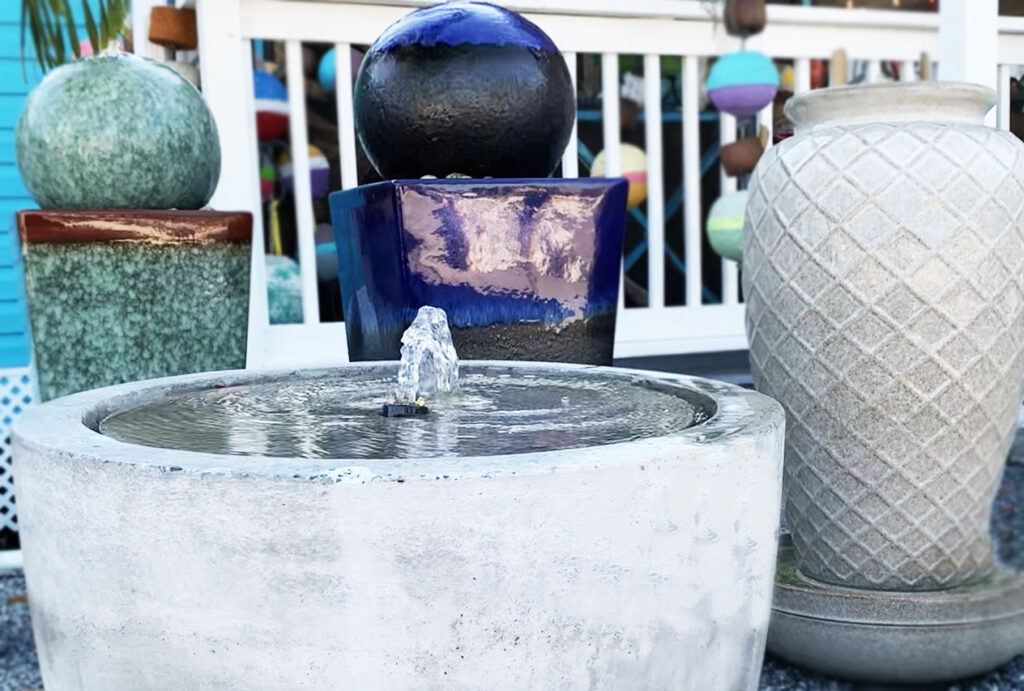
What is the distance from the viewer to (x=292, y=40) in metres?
3.78

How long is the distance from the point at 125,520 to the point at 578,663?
45 cm

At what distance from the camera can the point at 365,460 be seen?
931 mm

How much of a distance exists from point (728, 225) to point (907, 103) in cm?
213

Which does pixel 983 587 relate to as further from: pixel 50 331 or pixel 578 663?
pixel 50 331

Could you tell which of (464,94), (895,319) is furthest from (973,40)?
(464,94)

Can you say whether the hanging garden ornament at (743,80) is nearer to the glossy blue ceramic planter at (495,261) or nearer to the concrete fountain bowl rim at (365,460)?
the glossy blue ceramic planter at (495,261)

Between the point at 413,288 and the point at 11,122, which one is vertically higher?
the point at 11,122

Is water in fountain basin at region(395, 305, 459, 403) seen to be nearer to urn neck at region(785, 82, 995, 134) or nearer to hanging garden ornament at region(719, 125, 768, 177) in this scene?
urn neck at region(785, 82, 995, 134)

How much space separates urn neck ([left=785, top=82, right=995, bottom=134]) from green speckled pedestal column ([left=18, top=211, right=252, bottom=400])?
4.96 ft

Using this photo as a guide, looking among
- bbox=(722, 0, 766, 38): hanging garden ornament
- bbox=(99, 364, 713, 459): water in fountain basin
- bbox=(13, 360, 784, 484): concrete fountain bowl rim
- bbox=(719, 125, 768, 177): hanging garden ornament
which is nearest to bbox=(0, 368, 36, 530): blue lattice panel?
bbox=(99, 364, 713, 459): water in fountain basin

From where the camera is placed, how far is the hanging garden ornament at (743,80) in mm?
3951

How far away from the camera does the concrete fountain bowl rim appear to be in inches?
34.7

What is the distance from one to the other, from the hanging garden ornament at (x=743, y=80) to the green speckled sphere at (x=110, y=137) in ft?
7.46

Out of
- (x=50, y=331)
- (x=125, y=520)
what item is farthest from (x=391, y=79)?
(x=125, y=520)
